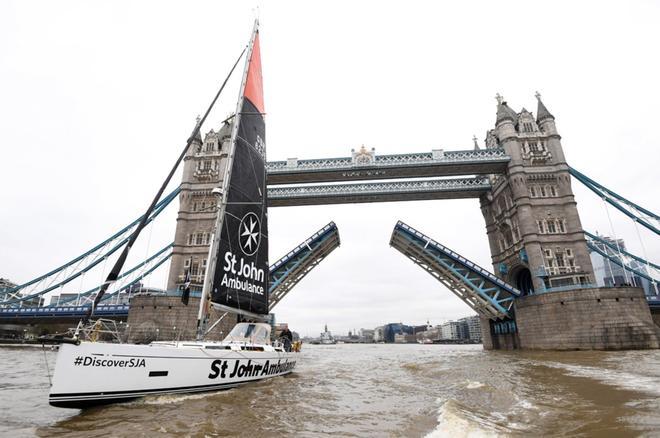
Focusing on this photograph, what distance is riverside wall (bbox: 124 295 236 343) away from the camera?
25.5m

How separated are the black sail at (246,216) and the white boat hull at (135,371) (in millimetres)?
2143

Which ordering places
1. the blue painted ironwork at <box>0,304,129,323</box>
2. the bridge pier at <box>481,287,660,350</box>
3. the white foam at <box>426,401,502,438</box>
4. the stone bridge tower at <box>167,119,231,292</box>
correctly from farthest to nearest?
1. the blue painted ironwork at <box>0,304,129,323</box>
2. the stone bridge tower at <box>167,119,231,292</box>
3. the bridge pier at <box>481,287,660,350</box>
4. the white foam at <box>426,401,502,438</box>

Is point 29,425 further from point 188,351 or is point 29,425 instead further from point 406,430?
point 406,430

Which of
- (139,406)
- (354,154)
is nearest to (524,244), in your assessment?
(354,154)

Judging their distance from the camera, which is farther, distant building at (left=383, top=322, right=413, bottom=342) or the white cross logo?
distant building at (left=383, top=322, right=413, bottom=342)

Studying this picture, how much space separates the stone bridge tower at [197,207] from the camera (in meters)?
31.0

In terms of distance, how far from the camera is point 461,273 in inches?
1134

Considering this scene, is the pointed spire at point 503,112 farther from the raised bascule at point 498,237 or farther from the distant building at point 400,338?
the distant building at point 400,338

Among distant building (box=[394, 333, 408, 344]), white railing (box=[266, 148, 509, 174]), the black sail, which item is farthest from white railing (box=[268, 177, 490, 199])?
distant building (box=[394, 333, 408, 344])

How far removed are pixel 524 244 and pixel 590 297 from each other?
21.8 feet

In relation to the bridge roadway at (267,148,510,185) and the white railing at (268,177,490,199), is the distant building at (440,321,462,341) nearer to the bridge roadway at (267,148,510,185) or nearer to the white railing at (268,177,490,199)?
the white railing at (268,177,490,199)

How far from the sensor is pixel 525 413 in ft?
20.5

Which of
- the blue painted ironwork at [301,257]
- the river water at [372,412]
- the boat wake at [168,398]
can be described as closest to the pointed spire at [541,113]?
the blue painted ironwork at [301,257]

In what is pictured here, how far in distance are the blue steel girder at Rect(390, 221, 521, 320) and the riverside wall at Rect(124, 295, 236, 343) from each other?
17.4 metres
